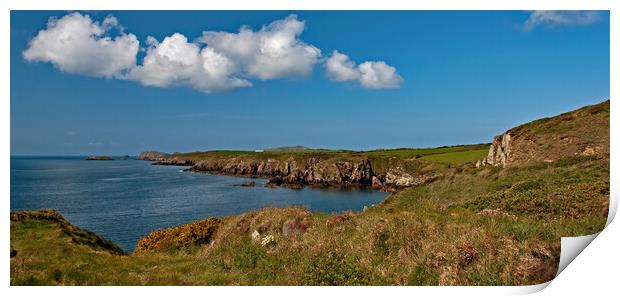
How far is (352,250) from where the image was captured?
1151 centimetres

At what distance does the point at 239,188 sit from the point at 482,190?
3134 inches

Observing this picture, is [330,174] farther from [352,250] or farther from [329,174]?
[352,250]

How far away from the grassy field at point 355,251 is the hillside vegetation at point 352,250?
3 centimetres

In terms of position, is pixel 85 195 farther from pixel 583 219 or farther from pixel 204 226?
pixel 583 219

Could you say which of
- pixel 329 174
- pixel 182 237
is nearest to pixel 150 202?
pixel 182 237

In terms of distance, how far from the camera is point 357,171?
119 meters

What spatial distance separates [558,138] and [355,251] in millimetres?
31119

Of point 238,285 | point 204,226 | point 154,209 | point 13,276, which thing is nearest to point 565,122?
point 204,226

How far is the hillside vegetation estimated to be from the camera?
32.5ft

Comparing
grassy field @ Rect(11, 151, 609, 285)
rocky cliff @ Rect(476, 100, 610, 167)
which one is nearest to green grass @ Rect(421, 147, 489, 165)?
rocky cliff @ Rect(476, 100, 610, 167)

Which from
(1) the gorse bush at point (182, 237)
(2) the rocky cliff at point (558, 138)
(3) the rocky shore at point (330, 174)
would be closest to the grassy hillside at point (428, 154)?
(3) the rocky shore at point (330, 174)

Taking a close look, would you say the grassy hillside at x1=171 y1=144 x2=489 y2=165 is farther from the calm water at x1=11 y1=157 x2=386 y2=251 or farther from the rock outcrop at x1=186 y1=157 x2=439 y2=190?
the calm water at x1=11 y1=157 x2=386 y2=251

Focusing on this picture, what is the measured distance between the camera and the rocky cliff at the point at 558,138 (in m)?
32.4

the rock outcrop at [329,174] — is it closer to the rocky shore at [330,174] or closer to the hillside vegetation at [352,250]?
the rocky shore at [330,174]
